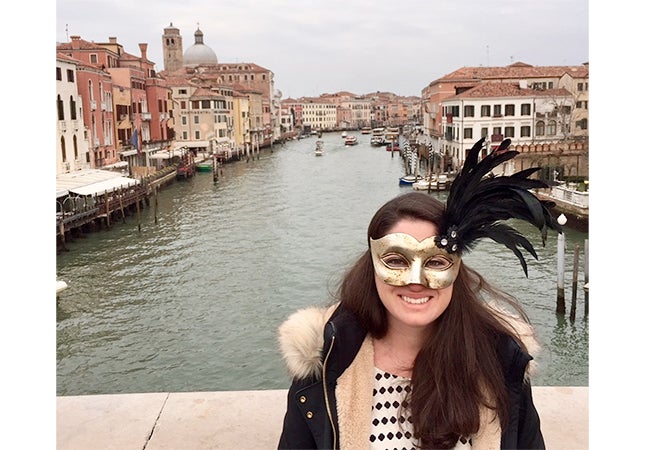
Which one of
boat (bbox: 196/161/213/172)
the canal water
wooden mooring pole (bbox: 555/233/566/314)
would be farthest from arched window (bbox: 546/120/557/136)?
wooden mooring pole (bbox: 555/233/566/314)

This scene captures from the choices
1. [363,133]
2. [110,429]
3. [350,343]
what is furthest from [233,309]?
[363,133]

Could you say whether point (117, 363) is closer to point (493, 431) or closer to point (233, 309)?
point (233, 309)

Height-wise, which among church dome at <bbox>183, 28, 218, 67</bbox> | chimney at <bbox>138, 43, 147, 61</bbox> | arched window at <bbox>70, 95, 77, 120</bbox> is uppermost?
church dome at <bbox>183, 28, 218, 67</bbox>

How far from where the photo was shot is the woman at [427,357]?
902 mm

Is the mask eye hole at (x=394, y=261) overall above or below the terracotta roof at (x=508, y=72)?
below

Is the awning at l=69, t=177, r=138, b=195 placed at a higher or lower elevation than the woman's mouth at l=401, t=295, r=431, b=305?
lower

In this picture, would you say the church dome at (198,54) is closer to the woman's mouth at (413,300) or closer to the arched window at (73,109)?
the arched window at (73,109)

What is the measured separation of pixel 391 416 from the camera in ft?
3.05

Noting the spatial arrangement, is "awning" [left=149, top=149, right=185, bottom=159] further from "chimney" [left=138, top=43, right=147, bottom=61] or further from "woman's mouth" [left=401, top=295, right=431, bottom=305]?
"woman's mouth" [left=401, top=295, right=431, bottom=305]

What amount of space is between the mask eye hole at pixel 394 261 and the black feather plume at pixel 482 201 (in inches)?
2.2

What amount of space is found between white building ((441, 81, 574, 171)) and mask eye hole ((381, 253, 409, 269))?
57.0ft

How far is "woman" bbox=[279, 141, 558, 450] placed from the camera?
2.96ft

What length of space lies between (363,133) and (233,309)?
Answer: 54504 mm

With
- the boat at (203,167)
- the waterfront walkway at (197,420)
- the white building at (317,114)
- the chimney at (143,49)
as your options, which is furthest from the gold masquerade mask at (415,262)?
the white building at (317,114)
